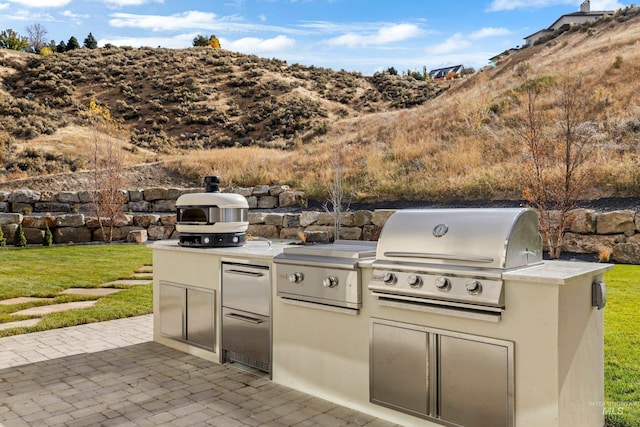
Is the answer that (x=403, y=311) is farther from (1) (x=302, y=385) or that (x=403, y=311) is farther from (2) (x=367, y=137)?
(2) (x=367, y=137)

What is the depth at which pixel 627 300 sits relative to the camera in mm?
5914

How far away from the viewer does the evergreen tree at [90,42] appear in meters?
38.1

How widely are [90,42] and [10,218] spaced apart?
30187 mm

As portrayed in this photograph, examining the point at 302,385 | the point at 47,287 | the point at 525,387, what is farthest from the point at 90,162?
the point at 525,387

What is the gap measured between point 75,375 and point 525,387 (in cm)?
323

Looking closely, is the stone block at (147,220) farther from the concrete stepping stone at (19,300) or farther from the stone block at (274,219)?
the concrete stepping stone at (19,300)

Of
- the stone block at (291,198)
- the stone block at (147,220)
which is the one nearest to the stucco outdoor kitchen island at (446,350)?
the stone block at (291,198)

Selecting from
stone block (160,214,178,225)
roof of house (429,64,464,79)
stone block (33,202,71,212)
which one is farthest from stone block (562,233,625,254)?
roof of house (429,64,464,79)

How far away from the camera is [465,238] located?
2615mm

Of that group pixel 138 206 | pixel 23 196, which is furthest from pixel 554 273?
pixel 23 196

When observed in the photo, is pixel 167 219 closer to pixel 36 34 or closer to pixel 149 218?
pixel 149 218

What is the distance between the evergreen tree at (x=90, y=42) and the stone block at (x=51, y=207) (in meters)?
28.2

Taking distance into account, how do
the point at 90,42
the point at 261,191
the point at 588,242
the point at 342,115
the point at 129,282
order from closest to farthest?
1. the point at 129,282
2. the point at 588,242
3. the point at 261,191
4. the point at 342,115
5. the point at 90,42

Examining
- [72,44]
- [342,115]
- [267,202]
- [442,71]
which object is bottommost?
[267,202]
